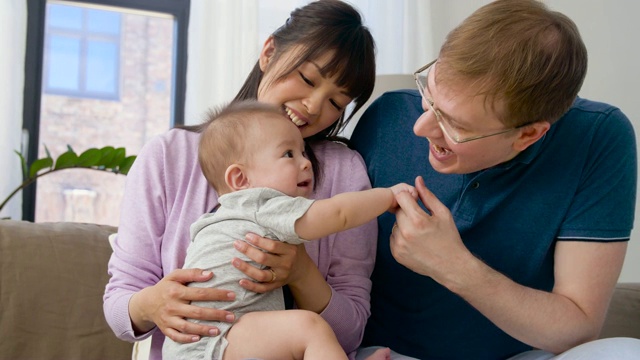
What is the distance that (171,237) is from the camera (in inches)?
66.4

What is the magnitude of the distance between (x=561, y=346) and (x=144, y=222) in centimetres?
88

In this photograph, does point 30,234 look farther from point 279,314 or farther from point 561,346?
point 561,346

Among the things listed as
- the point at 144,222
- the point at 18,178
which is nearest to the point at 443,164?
the point at 144,222

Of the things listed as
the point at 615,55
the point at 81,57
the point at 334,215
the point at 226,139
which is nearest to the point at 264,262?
the point at 334,215

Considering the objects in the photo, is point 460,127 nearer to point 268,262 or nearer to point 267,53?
point 268,262

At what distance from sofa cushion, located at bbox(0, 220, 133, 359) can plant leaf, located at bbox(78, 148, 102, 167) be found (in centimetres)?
84

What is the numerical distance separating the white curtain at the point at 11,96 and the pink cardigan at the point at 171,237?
207cm

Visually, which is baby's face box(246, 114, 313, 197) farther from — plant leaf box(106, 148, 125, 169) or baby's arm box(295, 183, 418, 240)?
plant leaf box(106, 148, 125, 169)

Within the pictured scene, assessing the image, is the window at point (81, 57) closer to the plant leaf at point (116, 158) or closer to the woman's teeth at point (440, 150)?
the plant leaf at point (116, 158)

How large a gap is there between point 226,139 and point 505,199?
60cm

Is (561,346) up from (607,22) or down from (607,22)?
down

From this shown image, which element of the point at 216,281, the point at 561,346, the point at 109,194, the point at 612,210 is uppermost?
the point at 612,210

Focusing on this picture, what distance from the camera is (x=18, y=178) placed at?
3.63 meters

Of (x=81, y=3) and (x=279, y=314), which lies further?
(x=81, y=3)
